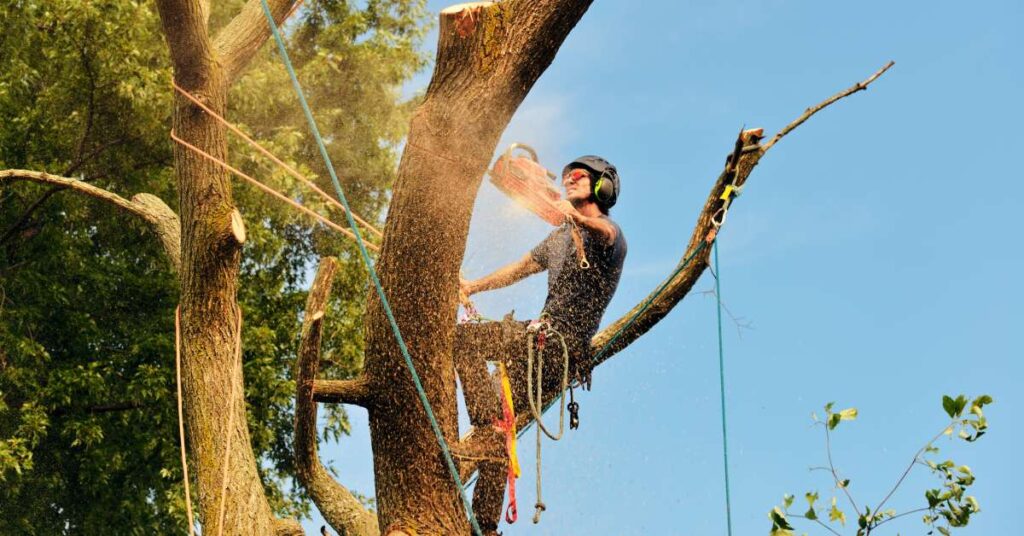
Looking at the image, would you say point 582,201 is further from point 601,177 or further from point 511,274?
point 511,274

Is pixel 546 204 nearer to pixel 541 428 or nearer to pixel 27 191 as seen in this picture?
pixel 541 428

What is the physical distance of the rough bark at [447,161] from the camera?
3.67 metres

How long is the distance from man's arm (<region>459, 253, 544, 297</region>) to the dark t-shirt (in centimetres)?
23

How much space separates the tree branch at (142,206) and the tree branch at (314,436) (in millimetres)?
1386

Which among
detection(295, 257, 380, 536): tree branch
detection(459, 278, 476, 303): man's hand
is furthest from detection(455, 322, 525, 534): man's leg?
detection(295, 257, 380, 536): tree branch

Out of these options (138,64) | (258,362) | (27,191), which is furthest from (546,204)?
(27,191)

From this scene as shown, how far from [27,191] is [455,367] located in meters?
6.66

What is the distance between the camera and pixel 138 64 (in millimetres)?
8984

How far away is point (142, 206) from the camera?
20.3 feet

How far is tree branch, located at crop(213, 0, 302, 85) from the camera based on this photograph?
236 inches

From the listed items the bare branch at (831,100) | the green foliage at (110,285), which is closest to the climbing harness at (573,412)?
the bare branch at (831,100)

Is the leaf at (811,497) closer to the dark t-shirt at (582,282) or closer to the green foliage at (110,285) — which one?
the dark t-shirt at (582,282)

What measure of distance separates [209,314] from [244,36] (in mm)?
1859

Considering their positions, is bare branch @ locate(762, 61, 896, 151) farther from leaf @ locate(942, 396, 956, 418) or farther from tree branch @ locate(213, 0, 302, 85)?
tree branch @ locate(213, 0, 302, 85)
